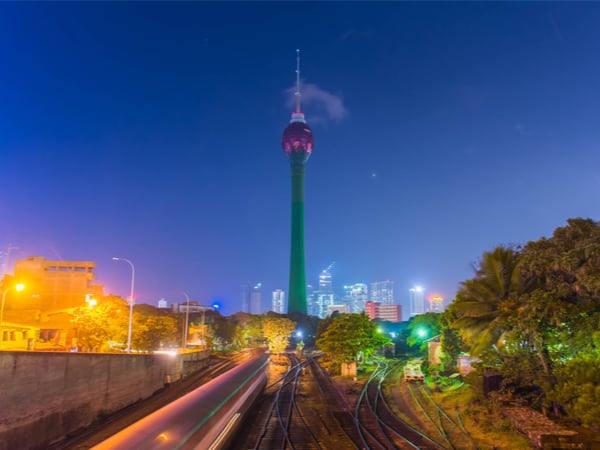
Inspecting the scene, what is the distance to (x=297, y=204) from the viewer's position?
604 feet

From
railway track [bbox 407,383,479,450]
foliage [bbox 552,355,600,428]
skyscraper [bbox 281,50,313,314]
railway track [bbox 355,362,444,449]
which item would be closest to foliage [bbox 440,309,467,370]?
railway track [bbox 407,383,479,450]

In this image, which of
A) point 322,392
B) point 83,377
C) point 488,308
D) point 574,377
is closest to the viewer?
point 574,377

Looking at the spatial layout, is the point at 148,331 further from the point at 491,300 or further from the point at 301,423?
the point at 491,300

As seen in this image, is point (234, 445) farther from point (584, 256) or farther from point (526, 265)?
point (584, 256)

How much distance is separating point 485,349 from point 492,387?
7.17 ft

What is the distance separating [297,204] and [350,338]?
458 feet

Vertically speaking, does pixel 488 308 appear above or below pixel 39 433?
above

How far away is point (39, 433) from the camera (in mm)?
21141

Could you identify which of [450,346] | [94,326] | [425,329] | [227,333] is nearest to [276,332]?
[227,333]

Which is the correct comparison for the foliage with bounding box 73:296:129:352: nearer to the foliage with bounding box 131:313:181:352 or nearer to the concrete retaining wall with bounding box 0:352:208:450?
the concrete retaining wall with bounding box 0:352:208:450

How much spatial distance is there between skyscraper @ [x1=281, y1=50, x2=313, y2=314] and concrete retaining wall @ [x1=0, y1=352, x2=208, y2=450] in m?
143

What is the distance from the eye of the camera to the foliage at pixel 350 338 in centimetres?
4566

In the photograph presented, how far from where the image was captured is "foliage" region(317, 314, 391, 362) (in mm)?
45656

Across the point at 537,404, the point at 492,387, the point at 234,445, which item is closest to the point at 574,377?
the point at 537,404
